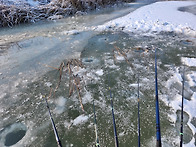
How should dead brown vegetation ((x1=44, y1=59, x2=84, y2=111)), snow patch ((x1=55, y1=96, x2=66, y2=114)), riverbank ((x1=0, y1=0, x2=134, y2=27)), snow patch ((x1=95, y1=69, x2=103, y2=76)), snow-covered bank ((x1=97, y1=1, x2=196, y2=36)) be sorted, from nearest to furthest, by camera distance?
snow patch ((x1=55, y1=96, x2=66, y2=114))
dead brown vegetation ((x1=44, y1=59, x2=84, y2=111))
snow patch ((x1=95, y1=69, x2=103, y2=76))
snow-covered bank ((x1=97, y1=1, x2=196, y2=36))
riverbank ((x1=0, y1=0, x2=134, y2=27))

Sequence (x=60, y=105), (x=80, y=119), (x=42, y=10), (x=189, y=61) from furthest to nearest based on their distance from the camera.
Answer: (x=42, y=10), (x=189, y=61), (x=60, y=105), (x=80, y=119)

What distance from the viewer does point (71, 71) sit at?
4.17 m

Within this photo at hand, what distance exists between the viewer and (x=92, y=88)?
3484 millimetres

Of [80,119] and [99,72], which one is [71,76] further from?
[80,119]

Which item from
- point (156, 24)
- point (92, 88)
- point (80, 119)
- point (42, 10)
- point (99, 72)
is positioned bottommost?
point (80, 119)

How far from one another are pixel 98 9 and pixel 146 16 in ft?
18.7

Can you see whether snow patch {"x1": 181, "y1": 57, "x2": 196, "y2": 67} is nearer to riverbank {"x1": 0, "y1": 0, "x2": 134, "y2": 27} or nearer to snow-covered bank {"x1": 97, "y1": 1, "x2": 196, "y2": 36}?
snow-covered bank {"x1": 97, "y1": 1, "x2": 196, "y2": 36}

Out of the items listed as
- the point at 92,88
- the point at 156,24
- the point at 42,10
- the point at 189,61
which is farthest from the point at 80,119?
the point at 42,10

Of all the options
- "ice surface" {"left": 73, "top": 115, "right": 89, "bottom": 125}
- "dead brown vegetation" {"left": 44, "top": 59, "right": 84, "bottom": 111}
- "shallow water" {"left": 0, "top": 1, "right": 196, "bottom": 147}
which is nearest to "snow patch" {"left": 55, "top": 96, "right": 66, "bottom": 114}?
"shallow water" {"left": 0, "top": 1, "right": 196, "bottom": 147}

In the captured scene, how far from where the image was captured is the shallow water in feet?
8.01

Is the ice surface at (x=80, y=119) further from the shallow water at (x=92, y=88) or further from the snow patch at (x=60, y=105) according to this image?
the snow patch at (x=60, y=105)

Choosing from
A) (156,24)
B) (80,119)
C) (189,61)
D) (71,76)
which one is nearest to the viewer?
(80,119)

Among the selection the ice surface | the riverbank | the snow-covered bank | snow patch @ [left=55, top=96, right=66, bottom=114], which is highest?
the riverbank

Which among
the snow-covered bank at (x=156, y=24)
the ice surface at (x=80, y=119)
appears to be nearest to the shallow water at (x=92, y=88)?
the ice surface at (x=80, y=119)
